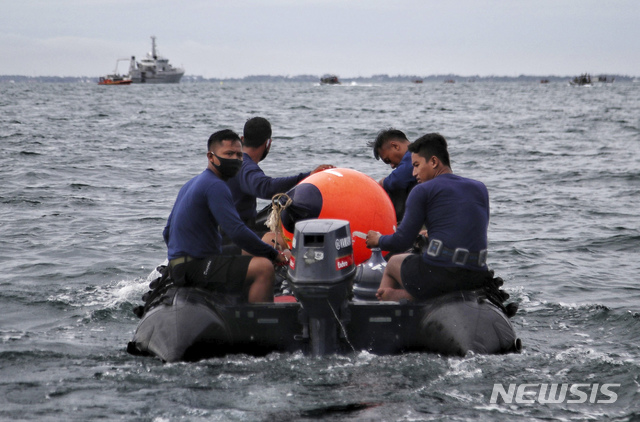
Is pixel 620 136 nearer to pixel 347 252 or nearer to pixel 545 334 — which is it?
pixel 545 334

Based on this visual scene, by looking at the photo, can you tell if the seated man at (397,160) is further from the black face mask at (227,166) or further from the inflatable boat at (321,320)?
the black face mask at (227,166)

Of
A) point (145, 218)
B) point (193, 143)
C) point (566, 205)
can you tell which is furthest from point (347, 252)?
point (193, 143)

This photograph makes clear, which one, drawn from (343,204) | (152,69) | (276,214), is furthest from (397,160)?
(152,69)

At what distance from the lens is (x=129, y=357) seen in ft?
20.8

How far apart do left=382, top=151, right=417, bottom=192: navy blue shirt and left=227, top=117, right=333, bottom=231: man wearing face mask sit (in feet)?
A: 2.17

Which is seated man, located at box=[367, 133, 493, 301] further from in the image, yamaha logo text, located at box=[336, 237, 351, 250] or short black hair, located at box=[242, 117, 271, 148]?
short black hair, located at box=[242, 117, 271, 148]

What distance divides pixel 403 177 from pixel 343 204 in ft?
4.13

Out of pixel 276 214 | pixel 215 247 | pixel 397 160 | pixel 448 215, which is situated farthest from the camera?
pixel 397 160

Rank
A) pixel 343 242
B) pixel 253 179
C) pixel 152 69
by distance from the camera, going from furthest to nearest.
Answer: pixel 152 69 < pixel 253 179 < pixel 343 242

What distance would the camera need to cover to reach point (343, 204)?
684cm

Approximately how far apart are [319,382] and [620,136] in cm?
2903

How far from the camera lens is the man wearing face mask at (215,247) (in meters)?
6.13

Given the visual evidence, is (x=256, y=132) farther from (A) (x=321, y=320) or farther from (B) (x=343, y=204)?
(A) (x=321, y=320)

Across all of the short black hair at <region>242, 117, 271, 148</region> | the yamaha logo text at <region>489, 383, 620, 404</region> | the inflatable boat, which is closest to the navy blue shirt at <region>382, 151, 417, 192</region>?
the short black hair at <region>242, 117, 271, 148</region>
